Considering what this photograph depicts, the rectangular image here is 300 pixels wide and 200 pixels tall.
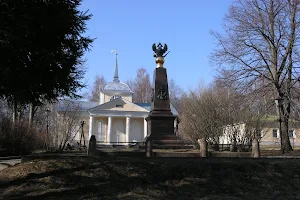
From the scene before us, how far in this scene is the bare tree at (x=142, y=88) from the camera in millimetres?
69562

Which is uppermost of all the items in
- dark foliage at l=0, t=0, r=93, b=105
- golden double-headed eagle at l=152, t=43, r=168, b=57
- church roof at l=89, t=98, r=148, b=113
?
golden double-headed eagle at l=152, t=43, r=168, b=57

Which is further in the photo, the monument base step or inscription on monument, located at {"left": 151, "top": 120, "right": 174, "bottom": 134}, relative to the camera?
inscription on monument, located at {"left": 151, "top": 120, "right": 174, "bottom": 134}

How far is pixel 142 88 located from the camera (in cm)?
7025

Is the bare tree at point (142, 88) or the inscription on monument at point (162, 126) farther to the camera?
the bare tree at point (142, 88)

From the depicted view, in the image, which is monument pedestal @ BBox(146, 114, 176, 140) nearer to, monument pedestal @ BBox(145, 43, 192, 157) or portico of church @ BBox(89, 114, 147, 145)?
monument pedestal @ BBox(145, 43, 192, 157)

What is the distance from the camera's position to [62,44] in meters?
9.08

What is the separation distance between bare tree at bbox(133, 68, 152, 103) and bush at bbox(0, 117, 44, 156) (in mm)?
52177

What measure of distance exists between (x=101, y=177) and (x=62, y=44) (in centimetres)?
393

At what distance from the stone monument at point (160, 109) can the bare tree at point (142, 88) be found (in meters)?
46.3

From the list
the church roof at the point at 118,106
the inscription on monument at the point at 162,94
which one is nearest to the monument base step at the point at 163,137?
the inscription on monument at the point at 162,94

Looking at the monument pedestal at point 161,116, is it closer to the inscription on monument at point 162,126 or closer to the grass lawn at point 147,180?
the inscription on monument at point 162,126

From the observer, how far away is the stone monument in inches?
785

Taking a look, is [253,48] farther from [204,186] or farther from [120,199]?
[120,199]

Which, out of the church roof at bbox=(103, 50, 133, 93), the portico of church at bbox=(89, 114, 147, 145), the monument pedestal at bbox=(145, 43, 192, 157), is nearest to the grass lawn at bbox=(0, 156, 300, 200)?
the monument pedestal at bbox=(145, 43, 192, 157)
